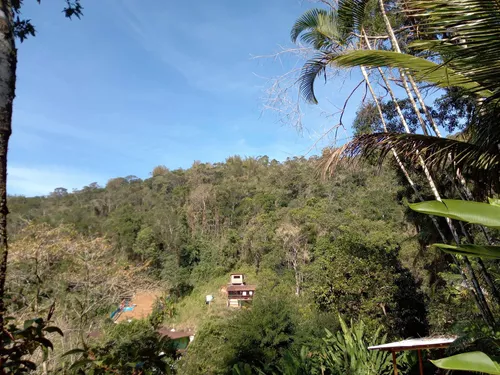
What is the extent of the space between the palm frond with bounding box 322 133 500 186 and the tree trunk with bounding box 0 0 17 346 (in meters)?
1.94

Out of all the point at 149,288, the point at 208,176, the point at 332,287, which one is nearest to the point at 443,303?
the point at 332,287

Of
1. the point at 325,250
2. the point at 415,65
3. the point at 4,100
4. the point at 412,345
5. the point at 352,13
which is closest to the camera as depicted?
the point at 4,100

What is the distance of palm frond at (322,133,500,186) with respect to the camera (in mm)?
1955

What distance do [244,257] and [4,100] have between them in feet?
79.4

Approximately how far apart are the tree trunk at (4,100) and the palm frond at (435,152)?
6.35 feet

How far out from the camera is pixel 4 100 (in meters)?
1.02

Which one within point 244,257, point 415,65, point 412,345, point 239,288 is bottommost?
point 412,345

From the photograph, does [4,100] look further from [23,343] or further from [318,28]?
[318,28]

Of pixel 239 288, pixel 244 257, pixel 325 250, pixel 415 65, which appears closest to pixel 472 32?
pixel 415 65

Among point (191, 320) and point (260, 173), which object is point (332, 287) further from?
point (260, 173)

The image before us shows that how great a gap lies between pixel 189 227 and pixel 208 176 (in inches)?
381

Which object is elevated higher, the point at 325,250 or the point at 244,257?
the point at 244,257

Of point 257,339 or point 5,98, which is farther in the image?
point 257,339

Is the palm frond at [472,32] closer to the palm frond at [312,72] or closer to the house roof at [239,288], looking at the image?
the palm frond at [312,72]
